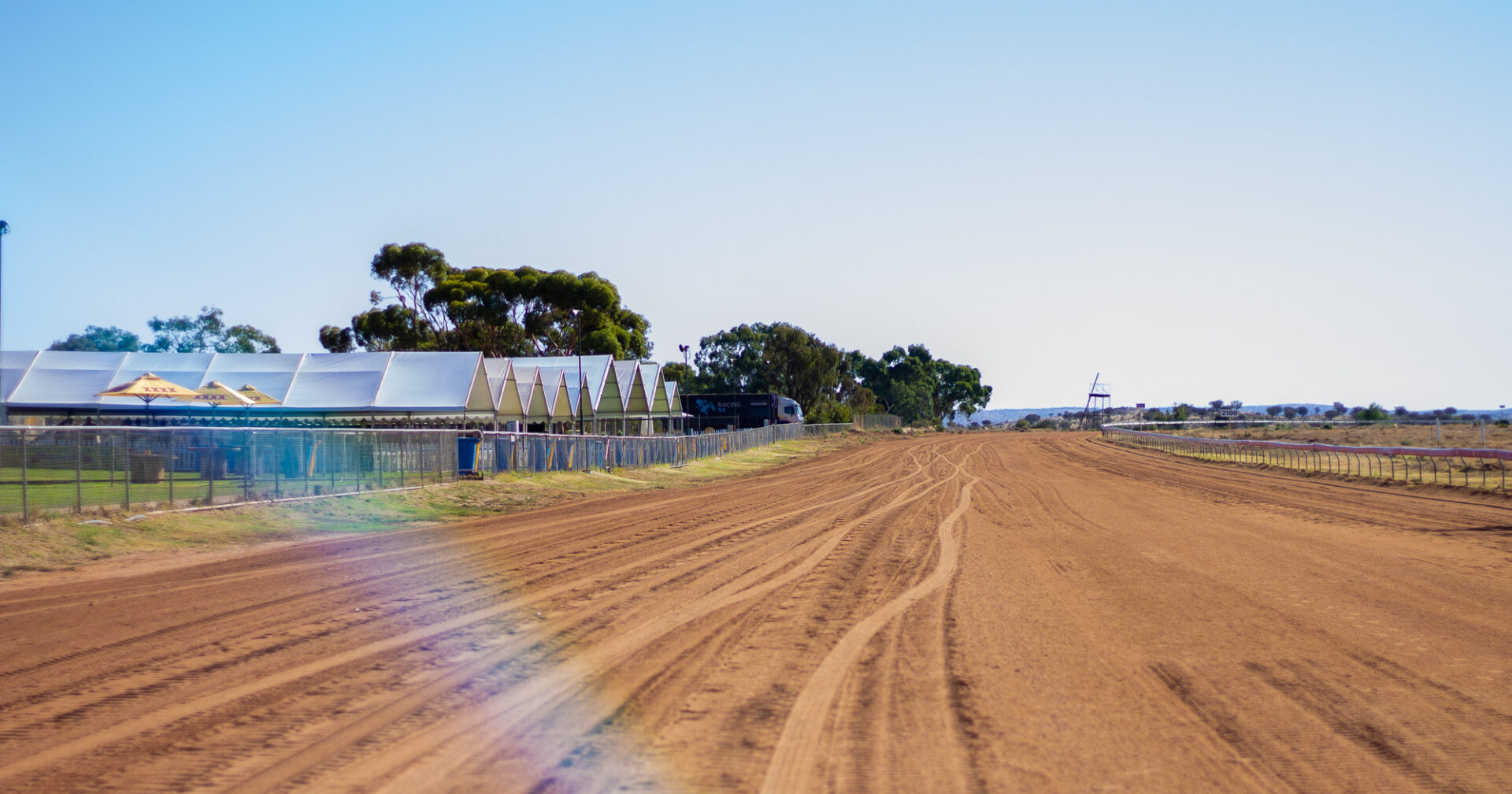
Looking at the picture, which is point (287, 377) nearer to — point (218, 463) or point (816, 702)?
point (218, 463)

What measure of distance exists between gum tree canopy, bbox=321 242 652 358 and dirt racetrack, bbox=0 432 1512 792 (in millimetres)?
65381

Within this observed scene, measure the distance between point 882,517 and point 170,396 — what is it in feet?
73.6

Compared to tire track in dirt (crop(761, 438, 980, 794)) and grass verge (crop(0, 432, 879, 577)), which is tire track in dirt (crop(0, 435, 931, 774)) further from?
grass verge (crop(0, 432, 879, 577))

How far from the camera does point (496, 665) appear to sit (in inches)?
275

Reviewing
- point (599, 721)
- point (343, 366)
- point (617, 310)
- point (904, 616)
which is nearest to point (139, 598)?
point (599, 721)

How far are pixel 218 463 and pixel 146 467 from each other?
1638mm

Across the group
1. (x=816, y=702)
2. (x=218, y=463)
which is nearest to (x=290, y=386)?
(x=218, y=463)

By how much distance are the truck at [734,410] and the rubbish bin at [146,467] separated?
2352 inches

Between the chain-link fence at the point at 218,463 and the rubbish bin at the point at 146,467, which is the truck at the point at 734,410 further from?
the rubbish bin at the point at 146,467

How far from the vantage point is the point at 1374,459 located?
121 ft

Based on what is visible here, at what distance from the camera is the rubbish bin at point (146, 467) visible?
53.0ft

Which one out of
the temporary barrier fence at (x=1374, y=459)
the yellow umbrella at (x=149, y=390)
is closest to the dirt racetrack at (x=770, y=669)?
the temporary barrier fence at (x=1374, y=459)

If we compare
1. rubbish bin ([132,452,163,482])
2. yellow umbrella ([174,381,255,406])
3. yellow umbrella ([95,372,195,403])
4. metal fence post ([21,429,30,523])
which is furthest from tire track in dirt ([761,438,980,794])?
yellow umbrella ([174,381,255,406])

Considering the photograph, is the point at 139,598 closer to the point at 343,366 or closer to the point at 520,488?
the point at 520,488
